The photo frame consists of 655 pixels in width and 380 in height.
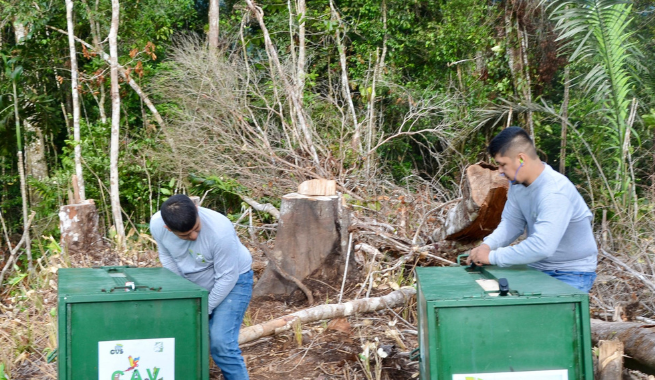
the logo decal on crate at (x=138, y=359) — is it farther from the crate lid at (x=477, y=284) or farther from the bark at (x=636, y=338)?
A: the bark at (x=636, y=338)

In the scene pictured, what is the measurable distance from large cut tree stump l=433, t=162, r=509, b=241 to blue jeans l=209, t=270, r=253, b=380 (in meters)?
1.88

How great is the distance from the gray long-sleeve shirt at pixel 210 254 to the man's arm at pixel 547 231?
1697 millimetres

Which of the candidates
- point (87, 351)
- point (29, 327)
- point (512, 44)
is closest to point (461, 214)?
point (87, 351)

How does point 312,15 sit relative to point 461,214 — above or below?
above

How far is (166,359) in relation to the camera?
11.0ft

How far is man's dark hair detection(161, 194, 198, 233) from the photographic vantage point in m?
3.67

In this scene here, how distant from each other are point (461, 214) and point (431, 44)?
32.2 feet

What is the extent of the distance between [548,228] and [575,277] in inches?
18.2

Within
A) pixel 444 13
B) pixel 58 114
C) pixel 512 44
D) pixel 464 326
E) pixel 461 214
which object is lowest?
pixel 464 326

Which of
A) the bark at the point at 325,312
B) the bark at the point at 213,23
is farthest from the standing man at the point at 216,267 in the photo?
the bark at the point at 213,23

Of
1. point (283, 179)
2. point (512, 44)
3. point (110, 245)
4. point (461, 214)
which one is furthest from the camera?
point (512, 44)

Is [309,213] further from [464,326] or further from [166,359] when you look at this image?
[464,326]

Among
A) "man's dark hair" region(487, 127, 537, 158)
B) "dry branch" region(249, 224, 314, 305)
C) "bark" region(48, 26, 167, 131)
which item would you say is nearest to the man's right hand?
"man's dark hair" region(487, 127, 537, 158)

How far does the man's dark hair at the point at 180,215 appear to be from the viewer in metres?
3.67
